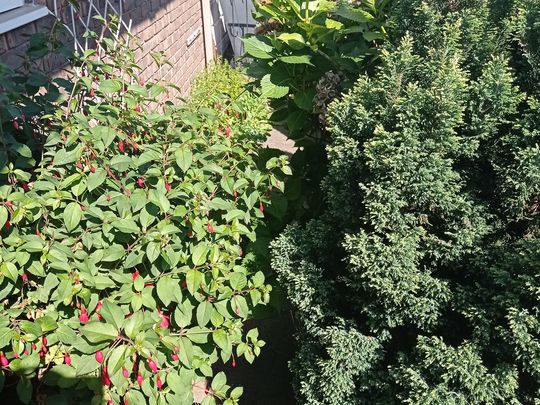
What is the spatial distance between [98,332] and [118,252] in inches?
13.6

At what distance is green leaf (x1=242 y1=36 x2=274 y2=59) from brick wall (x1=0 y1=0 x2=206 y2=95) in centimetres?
104

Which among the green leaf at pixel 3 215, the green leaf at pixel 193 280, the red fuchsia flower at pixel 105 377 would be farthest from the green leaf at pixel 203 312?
the green leaf at pixel 3 215

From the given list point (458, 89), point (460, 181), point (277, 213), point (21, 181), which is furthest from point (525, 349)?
point (21, 181)

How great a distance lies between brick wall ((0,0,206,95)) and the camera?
260 cm

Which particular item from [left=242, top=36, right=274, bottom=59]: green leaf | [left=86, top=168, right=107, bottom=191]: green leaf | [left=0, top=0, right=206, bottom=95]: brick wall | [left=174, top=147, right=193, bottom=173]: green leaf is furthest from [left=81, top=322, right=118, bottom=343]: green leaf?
[left=0, top=0, right=206, bottom=95]: brick wall

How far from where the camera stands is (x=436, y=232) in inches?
64.8

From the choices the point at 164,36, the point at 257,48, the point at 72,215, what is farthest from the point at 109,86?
the point at 164,36

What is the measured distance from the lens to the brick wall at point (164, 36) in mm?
2597

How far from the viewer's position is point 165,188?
180 centimetres

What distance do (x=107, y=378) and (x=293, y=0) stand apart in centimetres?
192

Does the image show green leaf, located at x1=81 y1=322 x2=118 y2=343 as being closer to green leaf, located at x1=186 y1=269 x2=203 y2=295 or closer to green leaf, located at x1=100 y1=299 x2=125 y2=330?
green leaf, located at x1=100 y1=299 x2=125 y2=330

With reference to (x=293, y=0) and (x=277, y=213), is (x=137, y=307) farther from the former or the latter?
(x=293, y=0)

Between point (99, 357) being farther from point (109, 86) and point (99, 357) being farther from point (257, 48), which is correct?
point (257, 48)

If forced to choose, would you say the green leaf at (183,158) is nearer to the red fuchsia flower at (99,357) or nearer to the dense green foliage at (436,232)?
the dense green foliage at (436,232)
